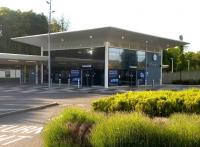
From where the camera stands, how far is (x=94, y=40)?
4875 cm

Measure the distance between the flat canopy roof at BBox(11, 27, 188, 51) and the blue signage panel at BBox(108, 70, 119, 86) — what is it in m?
3.00

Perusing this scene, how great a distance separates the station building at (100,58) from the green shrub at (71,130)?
36215 millimetres

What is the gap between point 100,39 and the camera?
48.2 metres

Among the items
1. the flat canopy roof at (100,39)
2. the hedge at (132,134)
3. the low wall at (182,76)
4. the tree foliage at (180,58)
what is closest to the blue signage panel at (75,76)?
the flat canopy roof at (100,39)

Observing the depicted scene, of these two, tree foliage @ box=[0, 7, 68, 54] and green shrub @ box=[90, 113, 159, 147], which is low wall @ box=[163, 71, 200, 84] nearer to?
tree foliage @ box=[0, 7, 68, 54]

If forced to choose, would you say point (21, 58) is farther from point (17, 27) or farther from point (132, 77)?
point (17, 27)

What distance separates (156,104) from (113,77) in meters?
35.1

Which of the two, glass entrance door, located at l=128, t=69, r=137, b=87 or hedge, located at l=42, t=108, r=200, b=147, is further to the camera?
glass entrance door, located at l=128, t=69, r=137, b=87

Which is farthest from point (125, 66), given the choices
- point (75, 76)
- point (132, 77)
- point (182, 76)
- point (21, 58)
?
point (182, 76)

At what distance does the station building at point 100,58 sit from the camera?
47.6m

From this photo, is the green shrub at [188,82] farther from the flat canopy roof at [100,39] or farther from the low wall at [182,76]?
the flat canopy roof at [100,39]

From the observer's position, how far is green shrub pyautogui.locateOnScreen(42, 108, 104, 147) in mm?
7634

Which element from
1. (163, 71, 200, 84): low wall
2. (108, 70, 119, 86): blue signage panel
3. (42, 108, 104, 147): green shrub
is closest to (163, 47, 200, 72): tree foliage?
(163, 71, 200, 84): low wall

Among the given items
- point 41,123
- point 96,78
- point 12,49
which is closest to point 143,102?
point 41,123
